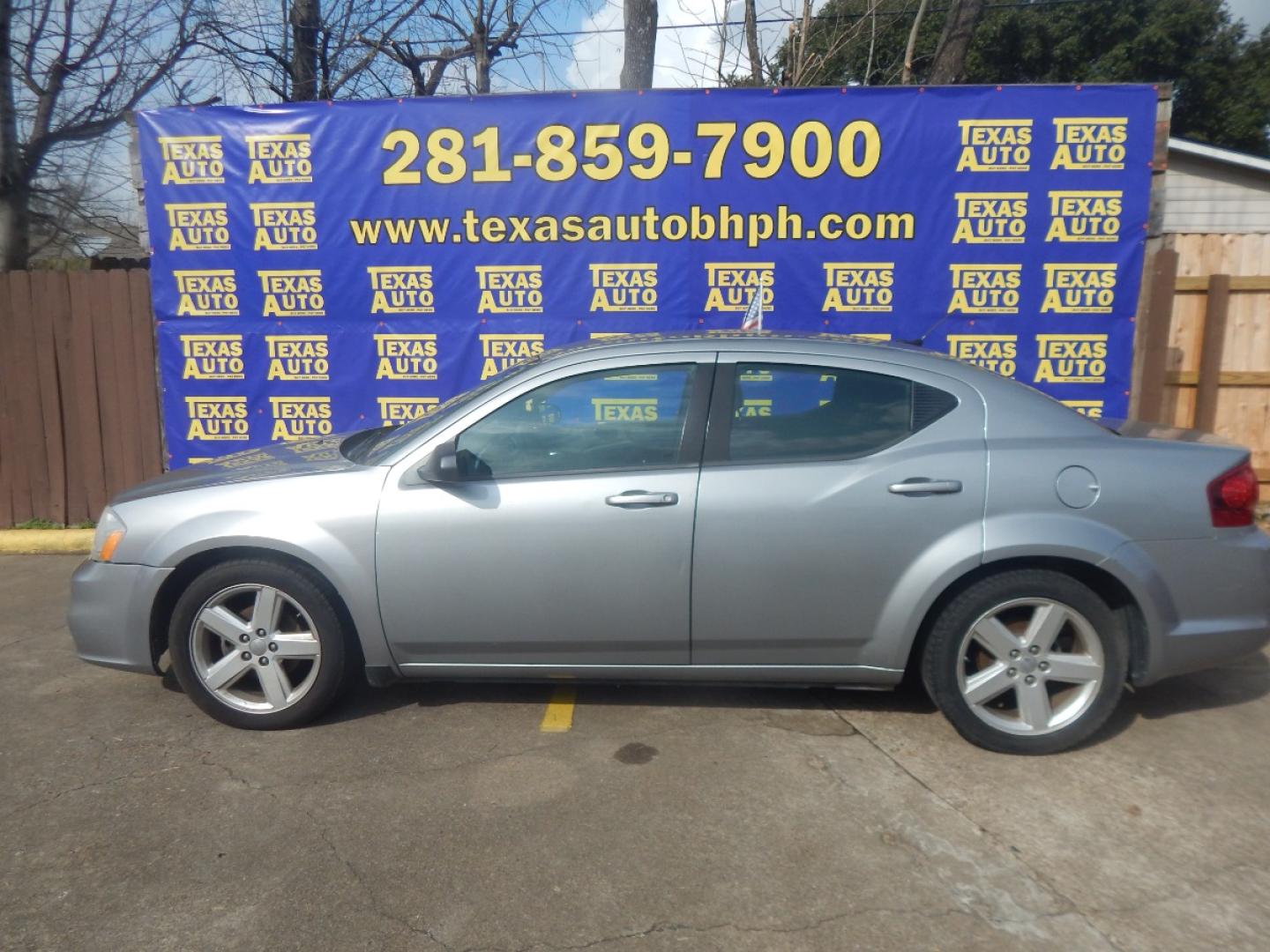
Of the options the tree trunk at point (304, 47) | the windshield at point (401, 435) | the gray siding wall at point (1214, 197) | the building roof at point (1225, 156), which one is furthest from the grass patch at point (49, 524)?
the gray siding wall at point (1214, 197)

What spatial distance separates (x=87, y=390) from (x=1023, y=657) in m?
7.15

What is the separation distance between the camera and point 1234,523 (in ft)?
12.2

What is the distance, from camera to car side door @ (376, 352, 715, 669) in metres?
3.81

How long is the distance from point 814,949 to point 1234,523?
2392 mm

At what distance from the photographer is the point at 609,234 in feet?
23.2

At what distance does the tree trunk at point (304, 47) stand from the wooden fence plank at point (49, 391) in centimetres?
734

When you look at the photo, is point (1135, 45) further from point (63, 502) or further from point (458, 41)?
point (63, 502)

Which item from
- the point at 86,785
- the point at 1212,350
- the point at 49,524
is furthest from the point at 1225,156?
the point at 86,785

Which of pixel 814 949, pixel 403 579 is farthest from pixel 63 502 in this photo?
pixel 814 949

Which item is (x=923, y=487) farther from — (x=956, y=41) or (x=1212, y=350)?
(x=956, y=41)

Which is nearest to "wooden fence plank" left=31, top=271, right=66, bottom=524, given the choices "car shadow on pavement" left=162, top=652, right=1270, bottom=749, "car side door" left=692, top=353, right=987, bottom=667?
"car shadow on pavement" left=162, top=652, right=1270, bottom=749

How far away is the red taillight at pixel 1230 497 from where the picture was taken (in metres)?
3.70

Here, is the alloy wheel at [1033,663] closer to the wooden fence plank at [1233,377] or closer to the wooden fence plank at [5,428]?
the wooden fence plank at [1233,377]

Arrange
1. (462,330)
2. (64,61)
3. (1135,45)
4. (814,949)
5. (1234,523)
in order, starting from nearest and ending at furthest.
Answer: (814,949)
(1234,523)
(462,330)
(64,61)
(1135,45)
